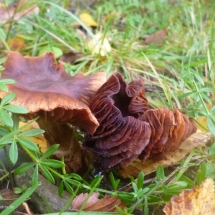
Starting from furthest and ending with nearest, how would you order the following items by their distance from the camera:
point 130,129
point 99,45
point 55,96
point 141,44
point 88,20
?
point 88,20 → point 141,44 → point 99,45 → point 130,129 → point 55,96

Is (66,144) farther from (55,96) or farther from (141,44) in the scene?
(141,44)

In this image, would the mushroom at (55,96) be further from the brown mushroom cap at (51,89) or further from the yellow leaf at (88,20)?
the yellow leaf at (88,20)

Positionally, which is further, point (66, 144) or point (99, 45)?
point (99, 45)

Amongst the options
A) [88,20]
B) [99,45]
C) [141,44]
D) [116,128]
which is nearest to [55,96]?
[116,128]

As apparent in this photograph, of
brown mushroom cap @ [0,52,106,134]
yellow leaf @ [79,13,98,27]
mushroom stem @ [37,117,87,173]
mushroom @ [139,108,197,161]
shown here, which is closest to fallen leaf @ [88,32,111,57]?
yellow leaf @ [79,13,98,27]

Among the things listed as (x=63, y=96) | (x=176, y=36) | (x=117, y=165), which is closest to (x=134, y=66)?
(x=176, y=36)

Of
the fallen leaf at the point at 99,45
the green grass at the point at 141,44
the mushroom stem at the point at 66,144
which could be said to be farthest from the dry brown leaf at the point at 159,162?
the fallen leaf at the point at 99,45

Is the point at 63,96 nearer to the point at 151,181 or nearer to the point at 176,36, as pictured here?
the point at 151,181
